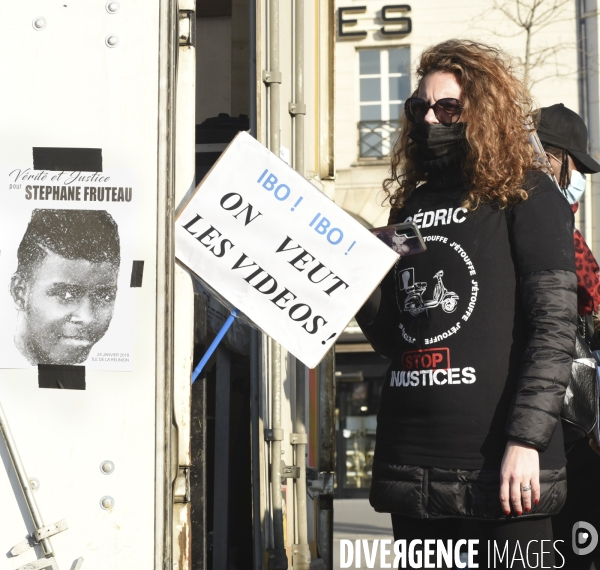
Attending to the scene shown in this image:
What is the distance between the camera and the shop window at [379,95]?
15352 millimetres

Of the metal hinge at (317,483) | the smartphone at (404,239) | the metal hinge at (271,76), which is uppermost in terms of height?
the metal hinge at (271,76)

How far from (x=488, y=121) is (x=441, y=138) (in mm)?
128

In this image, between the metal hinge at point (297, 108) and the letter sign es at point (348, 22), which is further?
the letter sign es at point (348, 22)

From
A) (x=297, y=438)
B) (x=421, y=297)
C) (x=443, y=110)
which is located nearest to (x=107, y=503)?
(x=421, y=297)

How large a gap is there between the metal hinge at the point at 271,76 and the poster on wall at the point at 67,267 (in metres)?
1.27

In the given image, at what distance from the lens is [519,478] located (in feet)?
7.05

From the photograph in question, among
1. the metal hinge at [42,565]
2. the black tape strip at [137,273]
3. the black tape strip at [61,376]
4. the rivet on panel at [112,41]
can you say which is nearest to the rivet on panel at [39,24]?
the rivet on panel at [112,41]

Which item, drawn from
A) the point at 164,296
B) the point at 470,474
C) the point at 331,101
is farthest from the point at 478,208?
Result: the point at 331,101

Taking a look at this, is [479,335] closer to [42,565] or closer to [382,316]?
[382,316]

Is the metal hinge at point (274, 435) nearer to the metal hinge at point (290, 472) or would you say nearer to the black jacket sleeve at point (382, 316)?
the metal hinge at point (290, 472)

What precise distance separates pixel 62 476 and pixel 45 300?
40 cm

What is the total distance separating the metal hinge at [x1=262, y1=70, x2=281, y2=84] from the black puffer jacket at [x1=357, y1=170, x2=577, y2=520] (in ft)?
3.83

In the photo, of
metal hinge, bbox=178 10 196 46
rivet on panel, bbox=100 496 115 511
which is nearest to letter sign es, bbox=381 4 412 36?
metal hinge, bbox=178 10 196 46

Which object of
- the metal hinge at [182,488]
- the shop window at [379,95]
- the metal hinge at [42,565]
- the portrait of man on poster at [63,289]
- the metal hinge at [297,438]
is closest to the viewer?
the metal hinge at [42,565]
